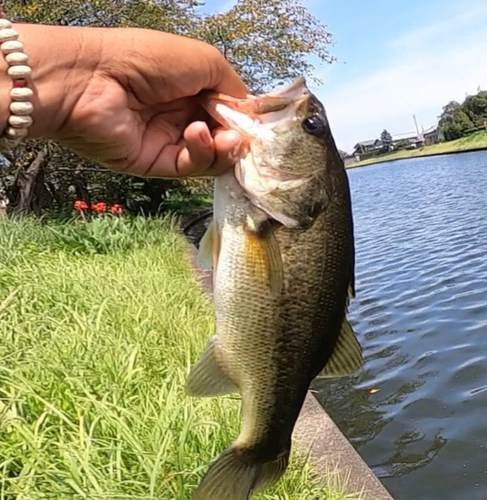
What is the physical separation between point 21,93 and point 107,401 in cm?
206

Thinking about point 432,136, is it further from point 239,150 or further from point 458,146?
point 239,150

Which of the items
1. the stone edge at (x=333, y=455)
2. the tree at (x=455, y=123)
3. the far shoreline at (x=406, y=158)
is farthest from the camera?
the tree at (x=455, y=123)

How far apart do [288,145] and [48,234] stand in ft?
28.7

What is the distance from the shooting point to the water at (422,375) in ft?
17.9

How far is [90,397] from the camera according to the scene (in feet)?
11.1

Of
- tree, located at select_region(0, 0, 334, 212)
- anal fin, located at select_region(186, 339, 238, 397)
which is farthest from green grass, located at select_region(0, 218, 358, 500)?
tree, located at select_region(0, 0, 334, 212)

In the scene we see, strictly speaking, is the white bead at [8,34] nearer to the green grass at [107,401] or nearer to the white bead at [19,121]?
the white bead at [19,121]

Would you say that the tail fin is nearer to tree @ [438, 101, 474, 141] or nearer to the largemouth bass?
the largemouth bass

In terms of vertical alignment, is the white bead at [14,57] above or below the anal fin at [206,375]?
above

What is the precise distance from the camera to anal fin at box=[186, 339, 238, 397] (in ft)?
6.35

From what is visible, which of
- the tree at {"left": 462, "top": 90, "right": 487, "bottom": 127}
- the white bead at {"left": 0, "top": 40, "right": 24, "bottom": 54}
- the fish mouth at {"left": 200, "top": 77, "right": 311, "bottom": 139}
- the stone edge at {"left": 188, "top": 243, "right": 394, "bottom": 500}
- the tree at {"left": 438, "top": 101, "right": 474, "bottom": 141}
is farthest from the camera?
the tree at {"left": 438, "top": 101, "right": 474, "bottom": 141}

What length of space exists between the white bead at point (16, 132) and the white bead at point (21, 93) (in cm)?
9

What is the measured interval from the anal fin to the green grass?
0.96 metres

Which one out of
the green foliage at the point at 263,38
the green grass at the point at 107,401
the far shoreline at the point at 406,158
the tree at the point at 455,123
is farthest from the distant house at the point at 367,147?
the green grass at the point at 107,401
